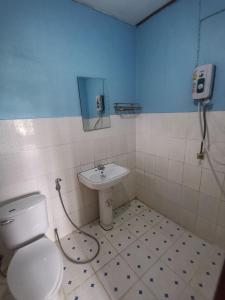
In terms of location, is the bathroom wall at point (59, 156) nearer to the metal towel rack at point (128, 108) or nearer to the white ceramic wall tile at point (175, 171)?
the metal towel rack at point (128, 108)

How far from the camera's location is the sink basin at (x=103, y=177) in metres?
1.41

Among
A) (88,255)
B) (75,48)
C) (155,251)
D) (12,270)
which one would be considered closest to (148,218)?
(155,251)

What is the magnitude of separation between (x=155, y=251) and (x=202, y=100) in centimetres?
153

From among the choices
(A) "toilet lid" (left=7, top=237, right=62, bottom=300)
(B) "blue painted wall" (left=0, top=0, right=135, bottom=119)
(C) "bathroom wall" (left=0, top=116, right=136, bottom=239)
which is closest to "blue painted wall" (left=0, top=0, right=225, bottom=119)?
(B) "blue painted wall" (left=0, top=0, right=135, bottom=119)

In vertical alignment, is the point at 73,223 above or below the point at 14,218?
below

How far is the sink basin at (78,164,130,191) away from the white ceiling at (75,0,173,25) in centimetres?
163

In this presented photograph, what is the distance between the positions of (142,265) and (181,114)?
1.51 m

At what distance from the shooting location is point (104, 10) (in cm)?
149

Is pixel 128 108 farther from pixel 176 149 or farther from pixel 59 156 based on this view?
pixel 59 156

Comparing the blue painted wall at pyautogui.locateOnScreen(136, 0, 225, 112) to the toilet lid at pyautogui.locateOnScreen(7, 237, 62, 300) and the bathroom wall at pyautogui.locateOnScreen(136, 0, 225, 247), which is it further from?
the toilet lid at pyautogui.locateOnScreen(7, 237, 62, 300)

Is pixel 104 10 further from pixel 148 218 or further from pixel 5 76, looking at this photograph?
pixel 148 218

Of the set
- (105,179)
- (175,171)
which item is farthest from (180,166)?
(105,179)

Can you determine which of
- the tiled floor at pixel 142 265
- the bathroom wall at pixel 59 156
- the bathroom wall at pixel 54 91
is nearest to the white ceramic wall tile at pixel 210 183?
the tiled floor at pixel 142 265

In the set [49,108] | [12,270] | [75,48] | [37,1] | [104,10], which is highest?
[104,10]
